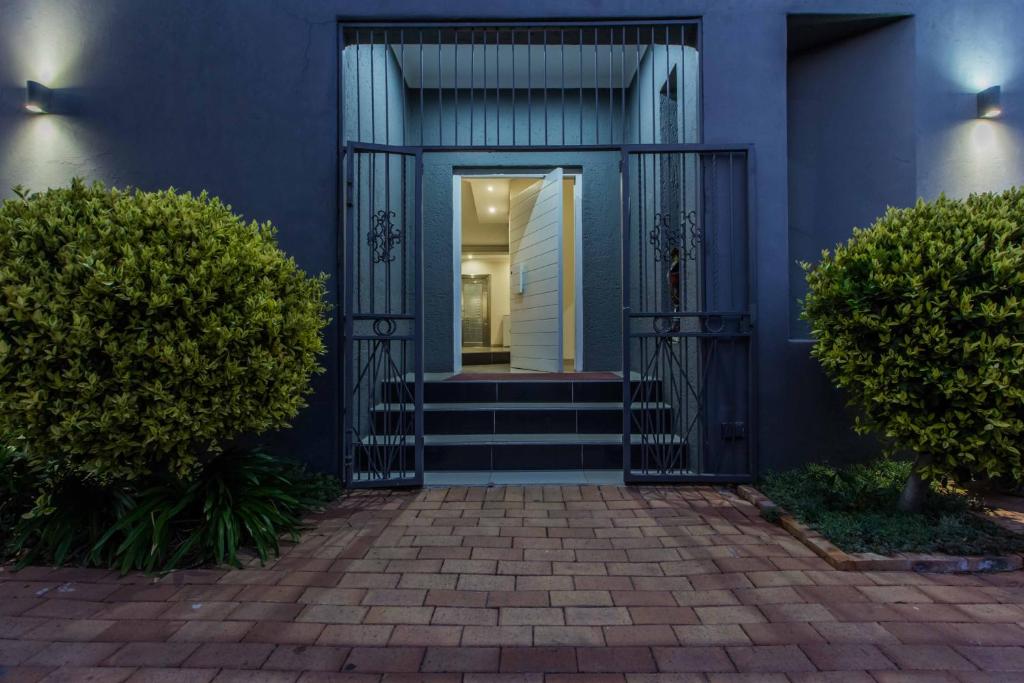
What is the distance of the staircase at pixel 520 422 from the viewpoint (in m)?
4.06

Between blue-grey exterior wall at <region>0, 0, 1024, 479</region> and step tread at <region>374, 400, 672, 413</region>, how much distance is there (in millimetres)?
821

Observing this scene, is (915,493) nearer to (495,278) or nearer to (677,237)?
(677,237)

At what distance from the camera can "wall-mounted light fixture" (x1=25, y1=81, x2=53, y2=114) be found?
147 inches

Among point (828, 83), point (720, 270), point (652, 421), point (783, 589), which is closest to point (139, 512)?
point (783, 589)

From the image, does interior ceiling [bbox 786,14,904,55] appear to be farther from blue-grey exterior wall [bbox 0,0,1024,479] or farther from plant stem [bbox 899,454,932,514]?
plant stem [bbox 899,454,932,514]

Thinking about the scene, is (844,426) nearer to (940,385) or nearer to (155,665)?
(940,385)

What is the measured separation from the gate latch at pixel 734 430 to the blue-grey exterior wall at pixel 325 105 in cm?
14

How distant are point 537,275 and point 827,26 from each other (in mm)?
3548

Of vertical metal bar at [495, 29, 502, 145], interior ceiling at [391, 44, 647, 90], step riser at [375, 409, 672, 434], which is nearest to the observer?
vertical metal bar at [495, 29, 502, 145]

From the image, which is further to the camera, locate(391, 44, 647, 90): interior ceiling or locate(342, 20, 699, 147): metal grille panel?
locate(391, 44, 647, 90): interior ceiling

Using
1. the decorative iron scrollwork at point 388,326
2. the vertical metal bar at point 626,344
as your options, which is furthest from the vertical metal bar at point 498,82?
the decorative iron scrollwork at point 388,326

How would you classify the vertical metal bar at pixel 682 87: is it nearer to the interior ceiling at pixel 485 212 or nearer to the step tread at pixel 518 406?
the step tread at pixel 518 406

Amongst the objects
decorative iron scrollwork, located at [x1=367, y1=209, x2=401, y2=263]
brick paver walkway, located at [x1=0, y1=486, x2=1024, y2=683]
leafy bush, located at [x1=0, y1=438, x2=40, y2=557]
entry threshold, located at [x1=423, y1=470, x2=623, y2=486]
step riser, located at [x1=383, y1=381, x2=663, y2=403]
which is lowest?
brick paver walkway, located at [x1=0, y1=486, x2=1024, y2=683]

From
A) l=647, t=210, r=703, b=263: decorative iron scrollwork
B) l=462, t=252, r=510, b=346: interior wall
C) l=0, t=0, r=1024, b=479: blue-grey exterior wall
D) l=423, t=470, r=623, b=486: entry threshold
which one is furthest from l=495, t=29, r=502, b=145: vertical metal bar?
l=462, t=252, r=510, b=346: interior wall
